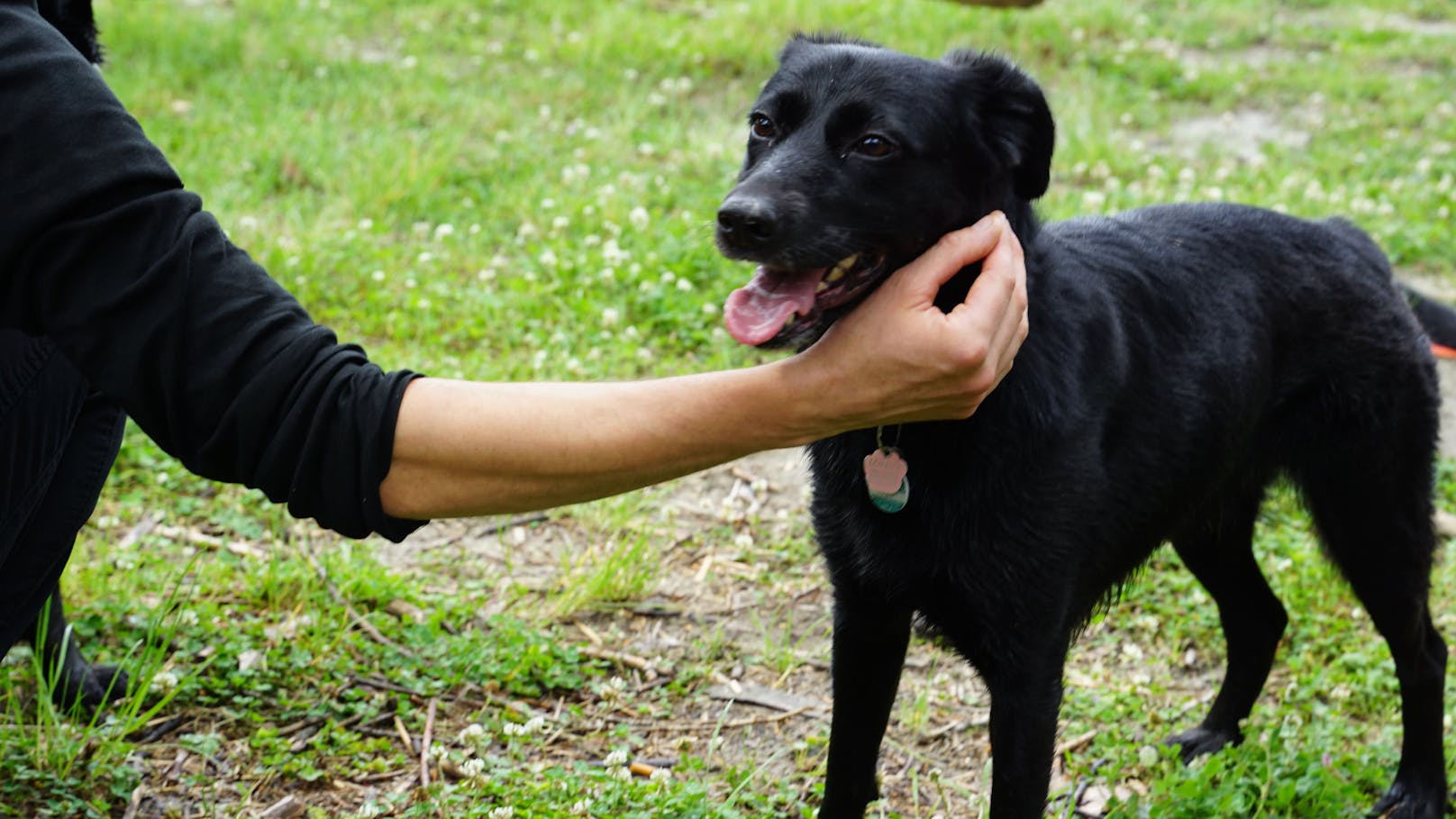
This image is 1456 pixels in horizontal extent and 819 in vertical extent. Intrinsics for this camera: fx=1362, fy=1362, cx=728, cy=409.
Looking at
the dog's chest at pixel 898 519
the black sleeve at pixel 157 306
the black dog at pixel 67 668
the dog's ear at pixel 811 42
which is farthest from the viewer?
the black dog at pixel 67 668

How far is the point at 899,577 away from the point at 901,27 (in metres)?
5.41

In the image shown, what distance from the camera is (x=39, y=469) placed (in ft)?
7.03

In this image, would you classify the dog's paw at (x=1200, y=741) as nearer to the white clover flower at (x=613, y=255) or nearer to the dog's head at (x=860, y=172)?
the dog's head at (x=860, y=172)

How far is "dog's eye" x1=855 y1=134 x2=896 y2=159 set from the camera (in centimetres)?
196

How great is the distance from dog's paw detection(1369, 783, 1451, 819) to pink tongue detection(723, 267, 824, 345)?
5.43 ft

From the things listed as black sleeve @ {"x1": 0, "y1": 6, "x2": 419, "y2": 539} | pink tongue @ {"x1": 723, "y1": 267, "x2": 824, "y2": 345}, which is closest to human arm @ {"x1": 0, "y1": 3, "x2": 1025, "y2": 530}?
black sleeve @ {"x1": 0, "y1": 6, "x2": 419, "y2": 539}

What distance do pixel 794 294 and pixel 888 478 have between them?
322 millimetres

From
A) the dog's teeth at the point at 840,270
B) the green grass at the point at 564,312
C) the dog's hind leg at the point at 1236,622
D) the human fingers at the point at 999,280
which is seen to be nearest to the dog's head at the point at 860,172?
the dog's teeth at the point at 840,270

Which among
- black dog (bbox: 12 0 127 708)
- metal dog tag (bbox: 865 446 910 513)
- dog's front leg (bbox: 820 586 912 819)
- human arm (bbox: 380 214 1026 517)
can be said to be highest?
human arm (bbox: 380 214 1026 517)

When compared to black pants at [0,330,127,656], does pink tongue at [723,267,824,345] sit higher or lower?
→ higher

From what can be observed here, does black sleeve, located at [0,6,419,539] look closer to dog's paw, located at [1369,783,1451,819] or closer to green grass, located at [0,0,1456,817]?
green grass, located at [0,0,1456,817]

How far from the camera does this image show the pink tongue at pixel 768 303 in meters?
1.87

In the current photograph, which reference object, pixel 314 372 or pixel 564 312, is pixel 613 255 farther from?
pixel 314 372

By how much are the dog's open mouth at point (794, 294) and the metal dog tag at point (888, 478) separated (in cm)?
25
